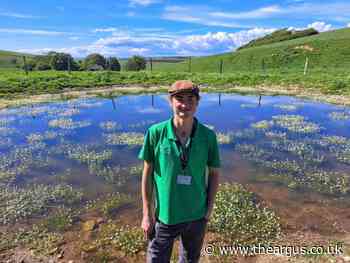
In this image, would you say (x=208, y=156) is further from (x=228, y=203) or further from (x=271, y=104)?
(x=271, y=104)

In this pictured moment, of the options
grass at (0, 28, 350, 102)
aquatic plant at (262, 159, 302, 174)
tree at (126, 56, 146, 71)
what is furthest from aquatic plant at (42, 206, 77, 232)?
tree at (126, 56, 146, 71)

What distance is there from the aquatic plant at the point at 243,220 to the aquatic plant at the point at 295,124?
7.59m

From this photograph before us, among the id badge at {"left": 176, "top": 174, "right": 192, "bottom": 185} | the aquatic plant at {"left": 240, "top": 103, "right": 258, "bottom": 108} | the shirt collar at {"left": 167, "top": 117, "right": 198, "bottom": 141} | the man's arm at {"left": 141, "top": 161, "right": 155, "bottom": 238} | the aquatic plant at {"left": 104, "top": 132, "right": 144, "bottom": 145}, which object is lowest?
the aquatic plant at {"left": 104, "top": 132, "right": 144, "bottom": 145}

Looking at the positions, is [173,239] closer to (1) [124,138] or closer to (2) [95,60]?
(1) [124,138]

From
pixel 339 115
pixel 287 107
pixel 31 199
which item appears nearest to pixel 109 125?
pixel 31 199

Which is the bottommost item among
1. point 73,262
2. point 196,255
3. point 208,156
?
point 73,262

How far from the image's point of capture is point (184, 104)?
348 cm

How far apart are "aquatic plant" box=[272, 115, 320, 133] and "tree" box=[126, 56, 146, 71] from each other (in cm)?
4009

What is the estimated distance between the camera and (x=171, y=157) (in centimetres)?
356

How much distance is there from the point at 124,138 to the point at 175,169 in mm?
9747

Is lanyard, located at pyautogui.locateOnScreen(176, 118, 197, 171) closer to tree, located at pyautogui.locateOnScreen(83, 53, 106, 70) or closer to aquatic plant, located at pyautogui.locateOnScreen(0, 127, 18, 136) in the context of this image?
aquatic plant, located at pyautogui.locateOnScreen(0, 127, 18, 136)

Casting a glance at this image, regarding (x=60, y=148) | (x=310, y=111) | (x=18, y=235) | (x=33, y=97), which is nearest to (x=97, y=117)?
(x=60, y=148)

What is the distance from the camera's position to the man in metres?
3.55

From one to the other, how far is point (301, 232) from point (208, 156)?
3720mm
